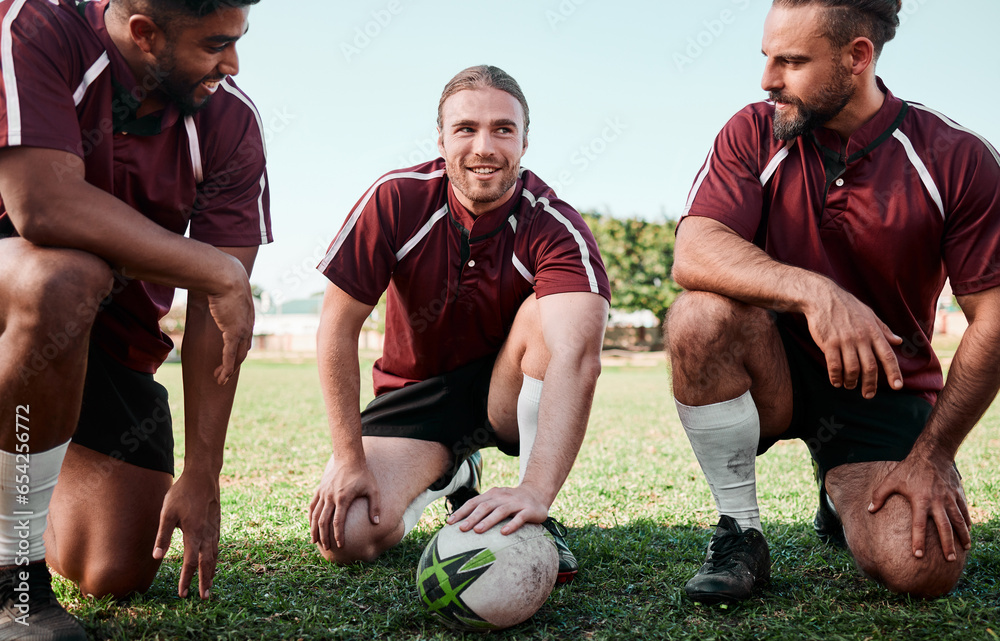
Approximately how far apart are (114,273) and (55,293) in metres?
0.38

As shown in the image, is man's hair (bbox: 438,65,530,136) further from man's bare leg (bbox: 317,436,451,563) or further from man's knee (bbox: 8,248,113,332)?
man's knee (bbox: 8,248,113,332)

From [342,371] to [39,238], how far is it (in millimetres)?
1350

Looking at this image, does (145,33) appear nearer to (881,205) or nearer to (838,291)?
(838,291)

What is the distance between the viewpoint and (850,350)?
2.37 metres

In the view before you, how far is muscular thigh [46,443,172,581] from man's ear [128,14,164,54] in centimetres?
156

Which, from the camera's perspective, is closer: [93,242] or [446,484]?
[93,242]

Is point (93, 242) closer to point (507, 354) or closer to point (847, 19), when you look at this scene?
point (507, 354)

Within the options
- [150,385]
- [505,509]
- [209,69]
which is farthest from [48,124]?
[505,509]

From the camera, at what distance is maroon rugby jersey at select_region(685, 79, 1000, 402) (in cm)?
270

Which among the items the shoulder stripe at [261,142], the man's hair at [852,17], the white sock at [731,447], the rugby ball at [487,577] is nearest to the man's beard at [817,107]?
the man's hair at [852,17]

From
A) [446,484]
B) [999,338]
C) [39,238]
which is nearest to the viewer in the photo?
[39,238]

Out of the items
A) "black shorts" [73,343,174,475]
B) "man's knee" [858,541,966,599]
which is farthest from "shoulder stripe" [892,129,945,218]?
"black shorts" [73,343,174,475]

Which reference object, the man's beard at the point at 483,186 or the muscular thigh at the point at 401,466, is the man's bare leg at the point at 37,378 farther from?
the man's beard at the point at 483,186

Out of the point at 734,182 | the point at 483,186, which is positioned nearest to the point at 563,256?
the point at 483,186
